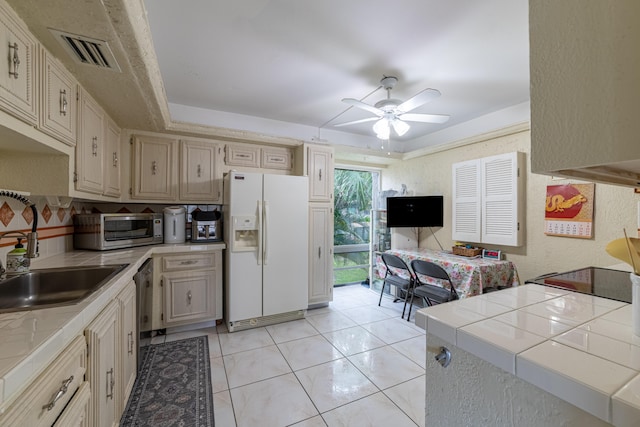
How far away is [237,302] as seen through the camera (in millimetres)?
2766

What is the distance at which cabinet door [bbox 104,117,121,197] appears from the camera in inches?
90.6

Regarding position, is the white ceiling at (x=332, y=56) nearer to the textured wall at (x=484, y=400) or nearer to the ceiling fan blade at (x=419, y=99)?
the ceiling fan blade at (x=419, y=99)

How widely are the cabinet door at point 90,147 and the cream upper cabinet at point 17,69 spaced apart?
0.55m

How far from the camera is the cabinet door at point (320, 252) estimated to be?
11.0 ft

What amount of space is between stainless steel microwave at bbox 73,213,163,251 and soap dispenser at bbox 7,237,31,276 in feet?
2.66

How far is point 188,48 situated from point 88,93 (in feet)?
2.61

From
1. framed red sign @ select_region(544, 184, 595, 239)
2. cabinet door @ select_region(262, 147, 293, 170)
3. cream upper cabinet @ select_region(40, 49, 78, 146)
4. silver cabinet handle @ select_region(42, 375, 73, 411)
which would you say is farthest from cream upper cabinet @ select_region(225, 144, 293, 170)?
framed red sign @ select_region(544, 184, 595, 239)

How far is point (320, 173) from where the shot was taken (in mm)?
3410

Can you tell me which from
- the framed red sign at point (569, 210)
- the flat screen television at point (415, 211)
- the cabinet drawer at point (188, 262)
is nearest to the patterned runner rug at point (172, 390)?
the cabinet drawer at point (188, 262)

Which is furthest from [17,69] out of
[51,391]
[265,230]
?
[265,230]

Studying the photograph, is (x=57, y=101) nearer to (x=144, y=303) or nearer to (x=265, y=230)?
(x=144, y=303)

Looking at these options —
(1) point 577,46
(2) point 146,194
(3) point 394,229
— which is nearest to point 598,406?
(1) point 577,46

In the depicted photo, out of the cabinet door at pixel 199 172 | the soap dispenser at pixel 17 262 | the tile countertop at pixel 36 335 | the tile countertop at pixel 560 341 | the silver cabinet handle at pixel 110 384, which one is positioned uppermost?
the cabinet door at pixel 199 172

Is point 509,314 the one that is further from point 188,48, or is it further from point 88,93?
point 88,93
